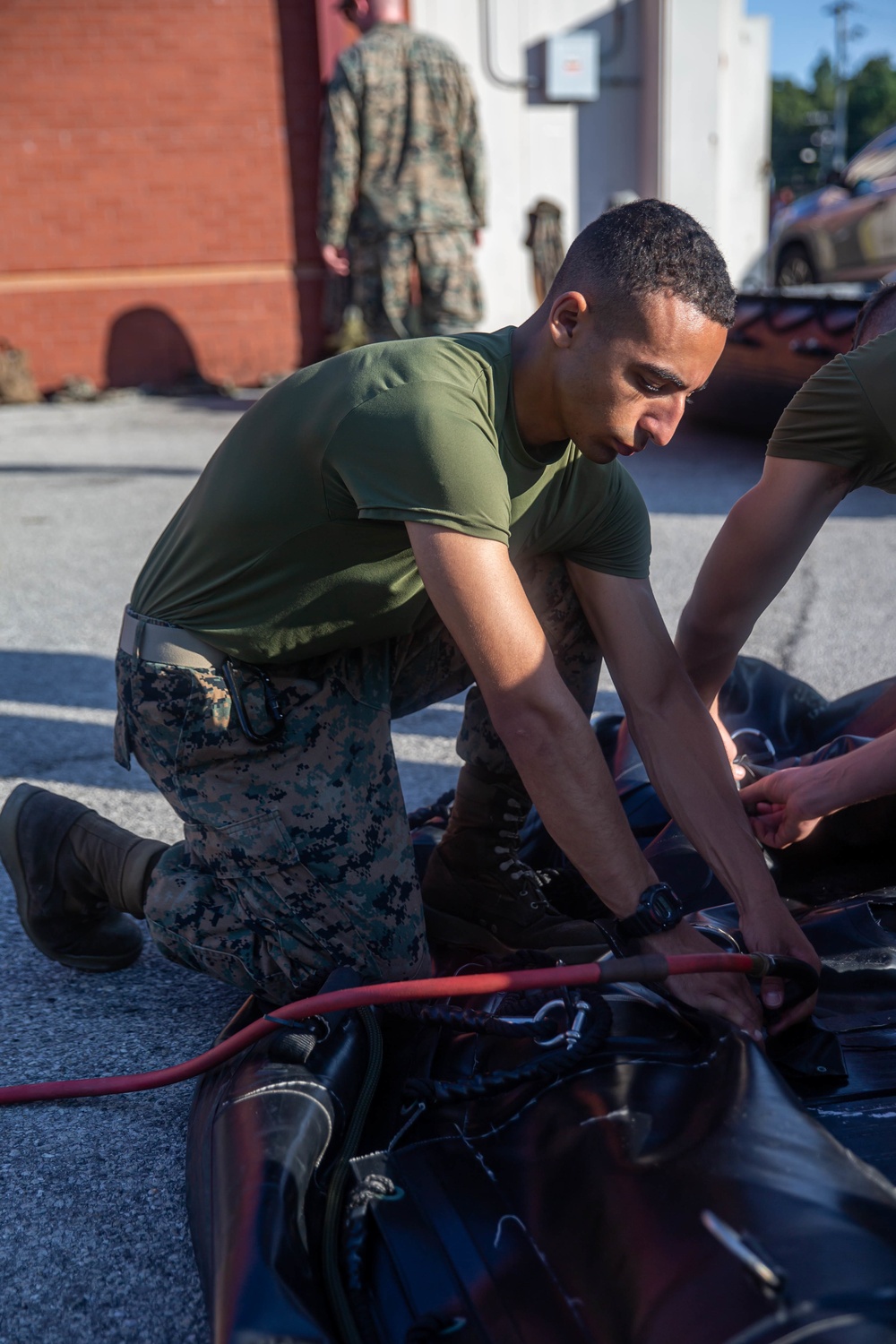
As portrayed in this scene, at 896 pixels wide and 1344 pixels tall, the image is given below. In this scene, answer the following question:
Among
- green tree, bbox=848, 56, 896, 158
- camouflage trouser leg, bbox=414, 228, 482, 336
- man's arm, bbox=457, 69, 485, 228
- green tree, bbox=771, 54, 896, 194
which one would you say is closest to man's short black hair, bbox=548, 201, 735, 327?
camouflage trouser leg, bbox=414, 228, 482, 336

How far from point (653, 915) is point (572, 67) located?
10.5 meters

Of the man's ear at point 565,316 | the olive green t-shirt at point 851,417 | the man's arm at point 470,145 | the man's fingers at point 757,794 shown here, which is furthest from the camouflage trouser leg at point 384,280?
the man's ear at point 565,316

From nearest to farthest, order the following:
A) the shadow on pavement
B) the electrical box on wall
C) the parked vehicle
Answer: the shadow on pavement, the parked vehicle, the electrical box on wall

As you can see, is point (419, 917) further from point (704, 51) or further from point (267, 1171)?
point (704, 51)

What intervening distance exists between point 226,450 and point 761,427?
5034mm

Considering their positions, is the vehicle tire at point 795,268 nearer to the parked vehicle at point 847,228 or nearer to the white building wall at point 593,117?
the parked vehicle at point 847,228

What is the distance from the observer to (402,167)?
21.8ft

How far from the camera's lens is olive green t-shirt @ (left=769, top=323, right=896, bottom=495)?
73.9 inches

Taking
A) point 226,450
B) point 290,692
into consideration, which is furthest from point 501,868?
point 226,450

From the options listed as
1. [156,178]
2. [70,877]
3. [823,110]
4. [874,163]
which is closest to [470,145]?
[156,178]

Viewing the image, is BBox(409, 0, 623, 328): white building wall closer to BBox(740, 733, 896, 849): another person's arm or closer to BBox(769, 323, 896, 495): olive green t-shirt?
BBox(769, 323, 896, 495): olive green t-shirt

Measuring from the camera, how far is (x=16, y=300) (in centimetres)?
984

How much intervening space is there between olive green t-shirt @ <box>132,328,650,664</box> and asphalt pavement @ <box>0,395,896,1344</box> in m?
0.69

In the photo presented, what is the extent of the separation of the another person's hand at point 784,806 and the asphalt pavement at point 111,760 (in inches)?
37.7
